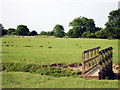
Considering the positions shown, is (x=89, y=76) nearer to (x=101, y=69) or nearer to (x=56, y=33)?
(x=101, y=69)

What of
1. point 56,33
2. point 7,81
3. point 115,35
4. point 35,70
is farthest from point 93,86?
point 56,33

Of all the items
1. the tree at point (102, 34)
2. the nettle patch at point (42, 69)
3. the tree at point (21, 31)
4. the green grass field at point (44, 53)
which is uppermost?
the tree at point (21, 31)

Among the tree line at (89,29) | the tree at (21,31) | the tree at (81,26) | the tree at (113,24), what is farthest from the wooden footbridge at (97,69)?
the tree at (21,31)

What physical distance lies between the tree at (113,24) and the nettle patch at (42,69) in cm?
5899

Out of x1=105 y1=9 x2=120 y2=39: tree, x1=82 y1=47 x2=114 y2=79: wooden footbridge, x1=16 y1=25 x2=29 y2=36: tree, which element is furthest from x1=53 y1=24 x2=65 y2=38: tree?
x1=82 y1=47 x2=114 y2=79: wooden footbridge

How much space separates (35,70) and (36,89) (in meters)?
5.83

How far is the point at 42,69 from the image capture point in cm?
1303

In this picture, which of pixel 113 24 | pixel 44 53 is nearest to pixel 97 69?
pixel 44 53

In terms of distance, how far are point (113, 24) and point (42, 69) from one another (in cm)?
6438

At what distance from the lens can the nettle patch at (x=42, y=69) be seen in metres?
12.0

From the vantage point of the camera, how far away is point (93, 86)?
762 centimetres

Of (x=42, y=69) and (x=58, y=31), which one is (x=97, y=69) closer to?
(x=42, y=69)

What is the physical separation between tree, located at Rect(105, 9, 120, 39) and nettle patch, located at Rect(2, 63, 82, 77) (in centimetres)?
5899

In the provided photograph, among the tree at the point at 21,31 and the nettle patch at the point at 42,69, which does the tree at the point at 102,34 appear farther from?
the nettle patch at the point at 42,69
